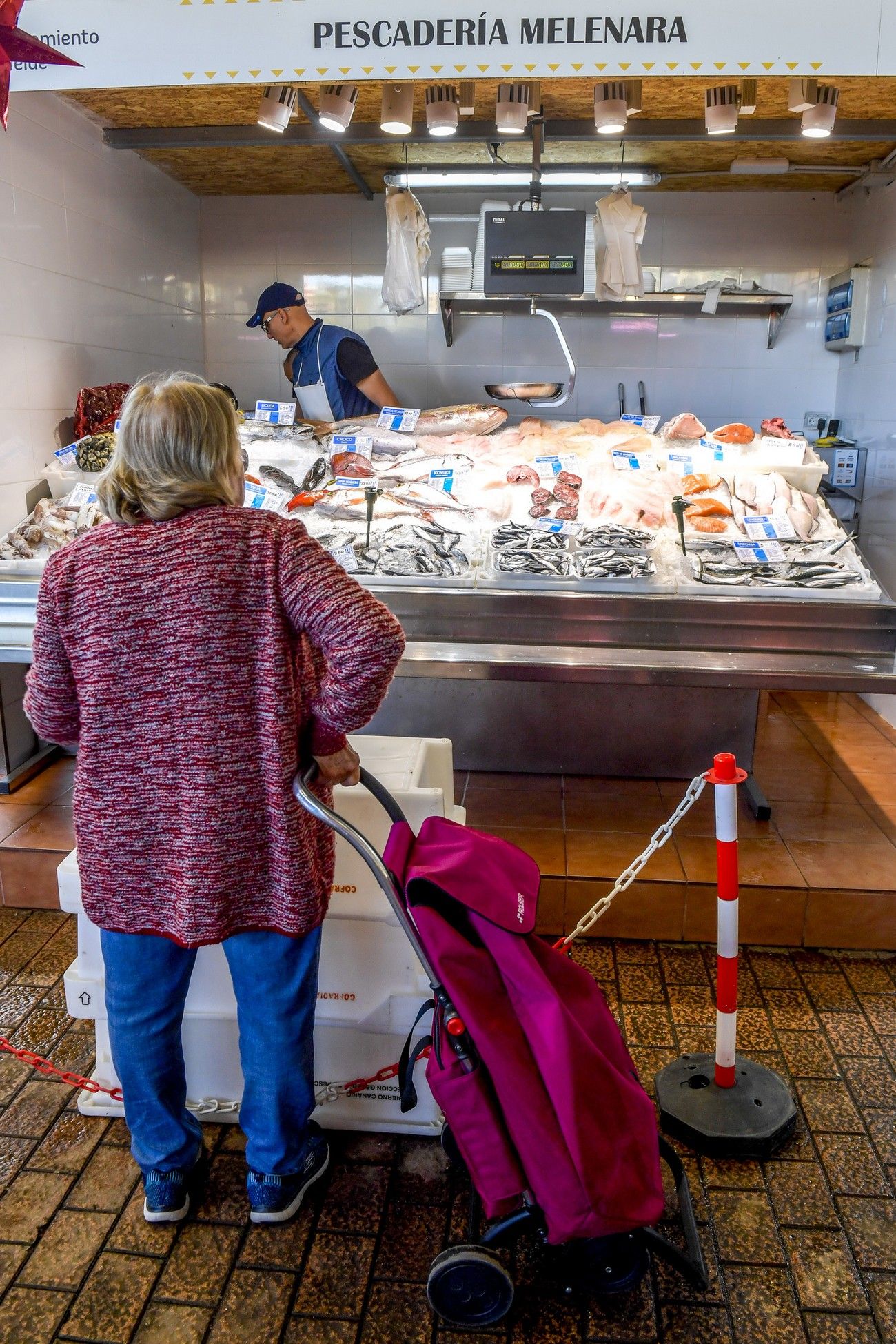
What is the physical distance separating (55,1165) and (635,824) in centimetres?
209

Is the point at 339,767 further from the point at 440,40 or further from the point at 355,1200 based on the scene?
the point at 440,40

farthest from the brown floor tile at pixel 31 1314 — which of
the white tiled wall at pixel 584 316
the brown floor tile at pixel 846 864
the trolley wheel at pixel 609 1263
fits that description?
the white tiled wall at pixel 584 316

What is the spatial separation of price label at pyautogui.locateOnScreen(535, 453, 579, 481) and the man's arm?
112 centimetres

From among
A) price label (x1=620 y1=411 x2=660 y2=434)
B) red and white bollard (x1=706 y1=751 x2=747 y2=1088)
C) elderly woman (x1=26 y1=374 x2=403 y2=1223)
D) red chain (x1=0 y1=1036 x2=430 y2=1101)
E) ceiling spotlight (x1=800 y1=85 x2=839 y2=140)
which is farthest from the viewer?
price label (x1=620 y1=411 x2=660 y2=434)

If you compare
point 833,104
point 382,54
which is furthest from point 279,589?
point 833,104

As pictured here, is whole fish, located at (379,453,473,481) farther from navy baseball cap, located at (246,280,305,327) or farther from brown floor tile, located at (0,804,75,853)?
brown floor tile, located at (0,804,75,853)

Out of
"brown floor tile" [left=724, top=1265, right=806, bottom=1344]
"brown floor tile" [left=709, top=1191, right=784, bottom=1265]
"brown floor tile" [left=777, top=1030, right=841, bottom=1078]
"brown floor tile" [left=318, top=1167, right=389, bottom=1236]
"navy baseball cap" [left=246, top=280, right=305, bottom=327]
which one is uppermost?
"navy baseball cap" [left=246, top=280, right=305, bottom=327]

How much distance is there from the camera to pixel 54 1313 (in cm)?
190

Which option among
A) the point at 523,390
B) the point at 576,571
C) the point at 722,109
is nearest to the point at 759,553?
the point at 576,571

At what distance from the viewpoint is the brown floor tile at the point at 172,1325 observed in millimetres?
1854

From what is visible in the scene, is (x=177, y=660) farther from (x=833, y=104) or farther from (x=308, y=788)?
(x=833, y=104)

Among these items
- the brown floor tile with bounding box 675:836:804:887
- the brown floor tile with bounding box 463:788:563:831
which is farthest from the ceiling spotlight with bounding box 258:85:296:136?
the brown floor tile with bounding box 675:836:804:887

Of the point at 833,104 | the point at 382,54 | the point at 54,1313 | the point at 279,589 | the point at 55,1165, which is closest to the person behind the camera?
the point at 279,589

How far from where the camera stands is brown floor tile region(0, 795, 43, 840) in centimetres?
350
